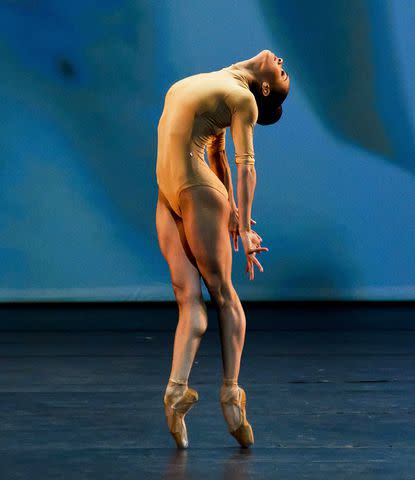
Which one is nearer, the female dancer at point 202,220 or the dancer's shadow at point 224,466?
the dancer's shadow at point 224,466

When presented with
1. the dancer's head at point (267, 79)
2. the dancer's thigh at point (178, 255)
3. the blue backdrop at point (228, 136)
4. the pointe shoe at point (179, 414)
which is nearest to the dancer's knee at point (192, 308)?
the dancer's thigh at point (178, 255)

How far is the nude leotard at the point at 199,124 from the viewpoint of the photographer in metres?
3.23

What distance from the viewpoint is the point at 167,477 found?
9.24 feet

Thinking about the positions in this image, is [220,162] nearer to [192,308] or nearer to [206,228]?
[206,228]

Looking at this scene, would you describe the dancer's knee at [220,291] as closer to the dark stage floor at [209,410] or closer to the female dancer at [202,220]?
the female dancer at [202,220]

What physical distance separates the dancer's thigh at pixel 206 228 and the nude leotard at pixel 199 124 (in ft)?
0.10

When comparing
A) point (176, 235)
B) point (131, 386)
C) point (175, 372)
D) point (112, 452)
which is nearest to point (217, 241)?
point (176, 235)

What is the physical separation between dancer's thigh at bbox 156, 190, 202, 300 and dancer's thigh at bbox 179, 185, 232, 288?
1.9 inches

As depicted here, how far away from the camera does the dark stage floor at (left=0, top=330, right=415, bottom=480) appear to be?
117 inches

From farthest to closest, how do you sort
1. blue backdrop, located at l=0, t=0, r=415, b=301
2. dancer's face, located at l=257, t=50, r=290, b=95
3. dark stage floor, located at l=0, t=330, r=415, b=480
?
blue backdrop, located at l=0, t=0, r=415, b=301
dancer's face, located at l=257, t=50, r=290, b=95
dark stage floor, located at l=0, t=330, r=415, b=480

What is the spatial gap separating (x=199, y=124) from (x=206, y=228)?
31 centimetres

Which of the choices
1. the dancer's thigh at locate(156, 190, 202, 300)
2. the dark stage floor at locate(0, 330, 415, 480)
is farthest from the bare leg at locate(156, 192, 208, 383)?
the dark stage floor at locate(0, 330, 415, 480)

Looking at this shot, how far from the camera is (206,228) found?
326 cm

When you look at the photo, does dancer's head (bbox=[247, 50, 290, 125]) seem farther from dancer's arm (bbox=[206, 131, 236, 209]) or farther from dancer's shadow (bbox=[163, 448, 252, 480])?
dancer's shadow (bbox=[163, 448, 252, 480])
